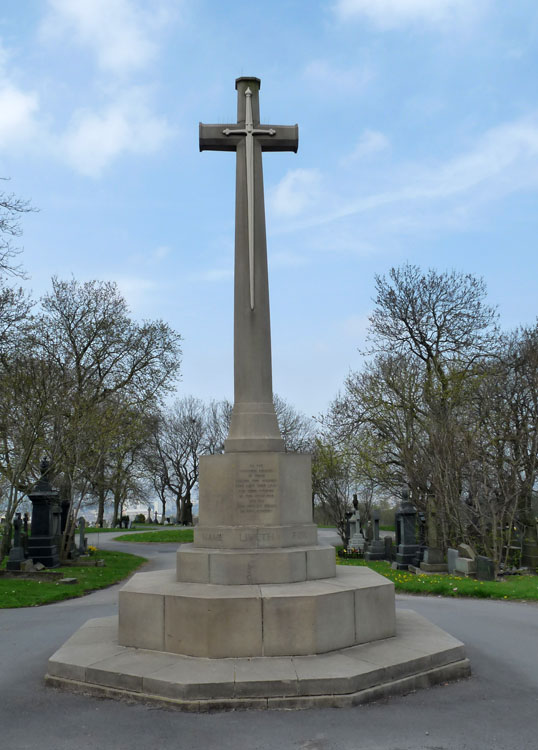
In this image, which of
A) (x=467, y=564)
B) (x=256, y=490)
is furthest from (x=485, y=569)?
(x=256, y=490)

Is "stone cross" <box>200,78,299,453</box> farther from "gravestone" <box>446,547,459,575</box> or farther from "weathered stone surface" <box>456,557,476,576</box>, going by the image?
"gravestone" <box>446,547,459,575</box>

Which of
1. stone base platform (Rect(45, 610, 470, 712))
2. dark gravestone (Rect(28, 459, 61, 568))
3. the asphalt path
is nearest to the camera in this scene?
the asphalt path

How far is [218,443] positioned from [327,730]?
53.5 m

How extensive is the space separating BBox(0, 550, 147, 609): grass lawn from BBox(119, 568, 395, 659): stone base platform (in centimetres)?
714

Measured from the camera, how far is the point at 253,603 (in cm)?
620

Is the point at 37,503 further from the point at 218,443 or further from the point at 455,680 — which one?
the point at 218,443

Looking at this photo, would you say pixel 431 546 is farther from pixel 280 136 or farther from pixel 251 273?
pixel 280 136

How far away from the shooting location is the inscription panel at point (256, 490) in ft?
24.6

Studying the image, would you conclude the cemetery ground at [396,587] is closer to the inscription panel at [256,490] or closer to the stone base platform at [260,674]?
the stone base platform at [260,674]

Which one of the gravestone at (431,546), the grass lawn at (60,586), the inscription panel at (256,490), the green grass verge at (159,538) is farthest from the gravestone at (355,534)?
the inscription panel at (256,490)

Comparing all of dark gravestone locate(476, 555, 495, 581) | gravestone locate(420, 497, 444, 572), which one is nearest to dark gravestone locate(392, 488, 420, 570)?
gravestone locate(420, 497, 444, 572)

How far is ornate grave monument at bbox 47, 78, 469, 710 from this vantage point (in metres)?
5.61

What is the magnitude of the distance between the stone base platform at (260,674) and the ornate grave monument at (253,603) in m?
0.01

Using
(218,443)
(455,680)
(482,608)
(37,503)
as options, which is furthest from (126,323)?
(218,443)
